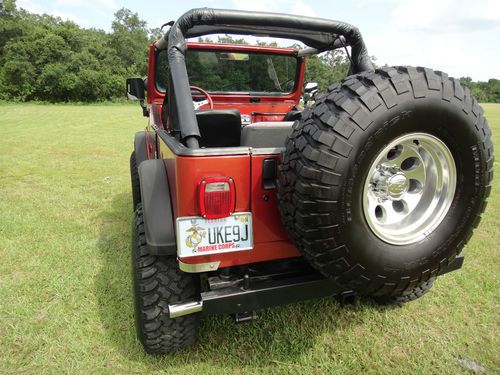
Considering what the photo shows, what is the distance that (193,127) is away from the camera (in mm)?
1657

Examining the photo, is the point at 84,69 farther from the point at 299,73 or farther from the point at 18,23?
the point at 299,73

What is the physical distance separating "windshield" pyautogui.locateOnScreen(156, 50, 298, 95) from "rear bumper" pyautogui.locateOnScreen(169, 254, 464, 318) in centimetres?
260

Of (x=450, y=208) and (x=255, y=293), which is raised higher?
(x=450, y=208)

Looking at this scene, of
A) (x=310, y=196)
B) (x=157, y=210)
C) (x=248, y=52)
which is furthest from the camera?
(x=248, y=52)

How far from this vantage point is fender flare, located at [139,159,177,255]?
1644 millimetres

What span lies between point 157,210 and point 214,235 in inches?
14.4

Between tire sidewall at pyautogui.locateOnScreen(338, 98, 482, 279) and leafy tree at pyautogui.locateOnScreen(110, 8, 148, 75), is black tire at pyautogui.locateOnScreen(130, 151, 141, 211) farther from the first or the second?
leafy tree at pyautogui.locateOnScreen(110, 8, 148, 75)

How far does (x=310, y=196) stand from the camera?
1.35 meters

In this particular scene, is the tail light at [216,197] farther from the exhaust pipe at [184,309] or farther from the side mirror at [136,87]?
the side mirror at [136,87]

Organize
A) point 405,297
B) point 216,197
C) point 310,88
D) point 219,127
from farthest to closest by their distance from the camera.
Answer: point 310,88 → point 405,297 → point 219,127 → point 216,197

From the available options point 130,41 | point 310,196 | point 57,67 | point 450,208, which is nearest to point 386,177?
point 450,208

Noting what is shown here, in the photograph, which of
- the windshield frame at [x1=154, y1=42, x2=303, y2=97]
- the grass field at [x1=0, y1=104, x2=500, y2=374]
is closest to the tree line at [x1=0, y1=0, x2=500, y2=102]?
the windshield frame at [x1=154, y1=42, x2=303, y2=97]

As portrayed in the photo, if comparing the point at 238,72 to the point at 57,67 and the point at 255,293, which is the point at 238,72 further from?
the point at 57,67

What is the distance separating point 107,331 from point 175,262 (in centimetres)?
77
